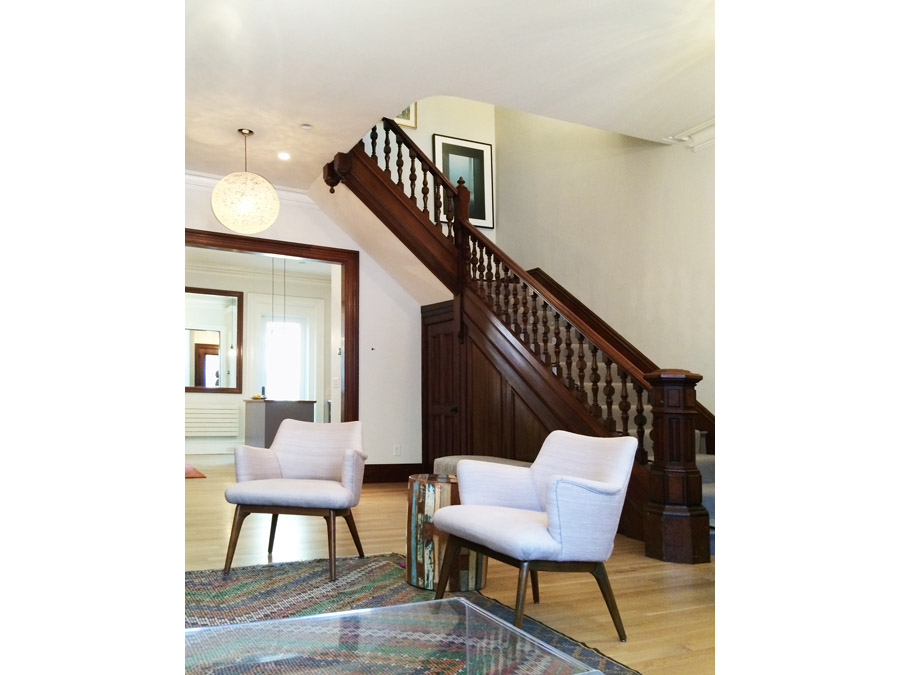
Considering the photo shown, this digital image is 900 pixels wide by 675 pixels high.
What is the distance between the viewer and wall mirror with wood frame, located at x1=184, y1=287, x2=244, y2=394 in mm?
12102

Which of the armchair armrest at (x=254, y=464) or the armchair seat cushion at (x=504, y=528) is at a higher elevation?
the armchair armrest at (x=254, y=464)

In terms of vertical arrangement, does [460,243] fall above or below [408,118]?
below

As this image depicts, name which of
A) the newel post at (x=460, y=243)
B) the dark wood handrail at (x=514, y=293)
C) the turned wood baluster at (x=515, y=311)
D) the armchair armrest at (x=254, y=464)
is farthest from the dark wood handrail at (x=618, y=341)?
the armchair armrest at (x=254, y=464)

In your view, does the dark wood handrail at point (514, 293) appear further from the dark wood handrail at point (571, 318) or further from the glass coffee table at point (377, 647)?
the glass coffee table at point (377, 647)

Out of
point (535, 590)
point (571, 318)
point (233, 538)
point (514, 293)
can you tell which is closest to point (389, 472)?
point (514, 293)

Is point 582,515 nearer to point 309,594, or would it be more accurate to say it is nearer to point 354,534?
point 309,594

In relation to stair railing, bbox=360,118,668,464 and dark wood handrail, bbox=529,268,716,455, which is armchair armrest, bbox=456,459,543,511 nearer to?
stair railing, bbox=360,118,668,464

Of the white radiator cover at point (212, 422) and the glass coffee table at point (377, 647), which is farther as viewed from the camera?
the white radiator cover at point (212, 422)

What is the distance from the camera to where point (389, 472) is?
752cm

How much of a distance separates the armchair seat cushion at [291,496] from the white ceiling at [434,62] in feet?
8.22

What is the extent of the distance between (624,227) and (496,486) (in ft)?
13.4

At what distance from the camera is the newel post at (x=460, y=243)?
22.2 ft

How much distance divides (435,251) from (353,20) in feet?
9.63
